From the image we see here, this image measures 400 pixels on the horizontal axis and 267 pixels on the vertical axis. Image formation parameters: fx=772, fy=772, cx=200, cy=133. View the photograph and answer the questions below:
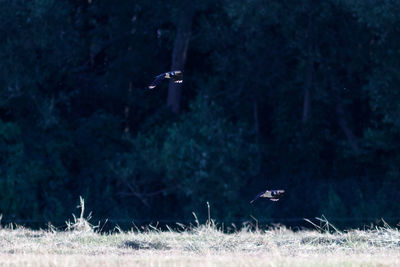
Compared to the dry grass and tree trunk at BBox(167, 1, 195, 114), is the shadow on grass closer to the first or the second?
the dry grass

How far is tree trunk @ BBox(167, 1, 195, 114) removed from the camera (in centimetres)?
2350

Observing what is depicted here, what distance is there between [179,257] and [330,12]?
14.4 metres

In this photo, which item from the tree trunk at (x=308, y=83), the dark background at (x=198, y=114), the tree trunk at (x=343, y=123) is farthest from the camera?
the tree trunk at (x=343, y=123)

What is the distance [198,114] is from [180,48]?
244cm

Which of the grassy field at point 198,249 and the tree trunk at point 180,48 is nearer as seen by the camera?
the grassy field at point 198,249

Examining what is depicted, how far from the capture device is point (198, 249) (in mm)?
9141

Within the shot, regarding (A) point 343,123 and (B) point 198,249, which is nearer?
(B) point 198,249

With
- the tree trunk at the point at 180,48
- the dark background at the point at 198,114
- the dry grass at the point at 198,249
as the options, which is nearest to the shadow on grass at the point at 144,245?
the dry grass at the point at 198,249

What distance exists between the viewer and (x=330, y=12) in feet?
69.9

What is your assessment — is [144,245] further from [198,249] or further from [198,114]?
[198,114]

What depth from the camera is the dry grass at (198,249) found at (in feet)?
25.6

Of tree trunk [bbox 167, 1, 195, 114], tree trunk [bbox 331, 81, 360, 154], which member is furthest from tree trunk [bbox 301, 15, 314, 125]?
tree trunk [bbox 167, 1, 195, 114]

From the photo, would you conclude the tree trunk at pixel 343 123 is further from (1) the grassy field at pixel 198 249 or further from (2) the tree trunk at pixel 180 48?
(1) the grassy field at pixel 198 249

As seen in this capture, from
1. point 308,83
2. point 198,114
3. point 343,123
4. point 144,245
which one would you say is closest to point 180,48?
point 198,114
